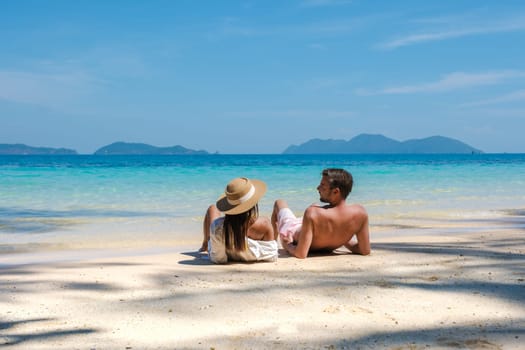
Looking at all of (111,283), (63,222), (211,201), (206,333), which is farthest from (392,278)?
(211,201)

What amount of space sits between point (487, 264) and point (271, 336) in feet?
9.74

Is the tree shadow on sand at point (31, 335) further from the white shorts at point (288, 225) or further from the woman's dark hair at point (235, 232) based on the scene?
the white shorts at point (288, 225)

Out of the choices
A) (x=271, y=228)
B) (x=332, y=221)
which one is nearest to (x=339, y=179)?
(x=332, y=221)

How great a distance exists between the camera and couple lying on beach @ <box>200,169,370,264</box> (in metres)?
Answer: 5.68

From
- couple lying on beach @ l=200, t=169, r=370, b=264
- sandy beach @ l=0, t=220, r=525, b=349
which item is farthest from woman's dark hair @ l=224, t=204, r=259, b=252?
sandy beach @ l=0, t=220, r=525, b=349

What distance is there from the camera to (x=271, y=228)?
6086mm

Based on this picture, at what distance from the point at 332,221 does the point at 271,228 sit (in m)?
0.70

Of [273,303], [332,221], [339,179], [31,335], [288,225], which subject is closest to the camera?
[31,335]

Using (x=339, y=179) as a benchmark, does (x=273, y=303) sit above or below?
below

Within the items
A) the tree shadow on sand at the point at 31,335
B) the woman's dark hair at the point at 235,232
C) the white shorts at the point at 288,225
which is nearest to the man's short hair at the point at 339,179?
the white shorts at the point at 288,225

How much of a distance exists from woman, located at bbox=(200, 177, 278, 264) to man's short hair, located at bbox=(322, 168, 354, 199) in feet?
2.43

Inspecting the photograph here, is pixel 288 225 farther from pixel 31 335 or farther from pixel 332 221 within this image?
pixel 31 335

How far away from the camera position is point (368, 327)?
11.1ft

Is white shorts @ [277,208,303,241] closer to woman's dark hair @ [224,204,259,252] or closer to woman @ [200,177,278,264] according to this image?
woman @ [200,177,278,264]
